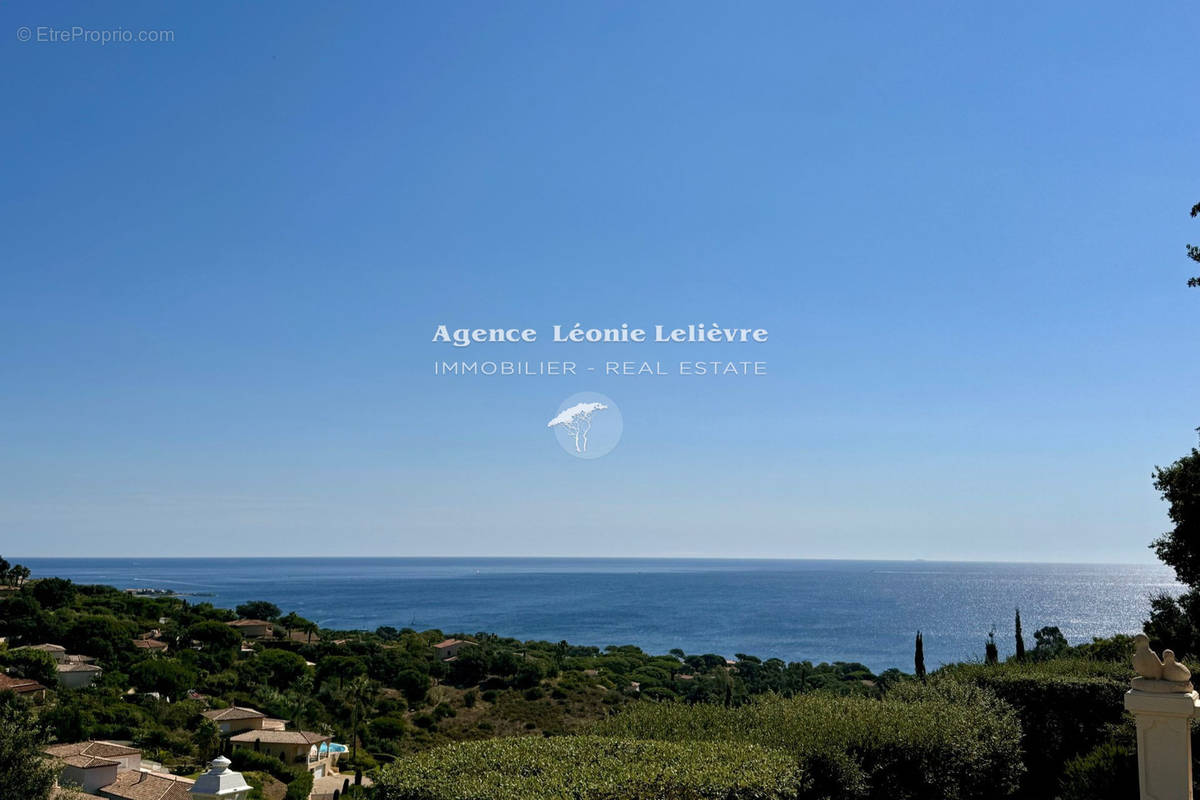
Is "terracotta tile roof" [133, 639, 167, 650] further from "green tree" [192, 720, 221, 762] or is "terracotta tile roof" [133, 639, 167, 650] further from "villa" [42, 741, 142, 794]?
"villa" [42, 741, 142, 794]

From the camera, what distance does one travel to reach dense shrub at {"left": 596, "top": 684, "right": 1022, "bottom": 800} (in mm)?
8758

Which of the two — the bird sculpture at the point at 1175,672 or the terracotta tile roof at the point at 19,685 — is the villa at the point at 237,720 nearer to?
the terracotta tile roof at the point at 19,685

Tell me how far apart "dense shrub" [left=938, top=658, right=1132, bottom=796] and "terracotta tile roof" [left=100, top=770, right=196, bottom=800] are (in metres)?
24.9

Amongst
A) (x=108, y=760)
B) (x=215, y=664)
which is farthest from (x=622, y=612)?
(x=108, y=760)

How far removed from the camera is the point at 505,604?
537 feet

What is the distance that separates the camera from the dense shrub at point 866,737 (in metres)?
8.76

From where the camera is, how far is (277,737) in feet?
127

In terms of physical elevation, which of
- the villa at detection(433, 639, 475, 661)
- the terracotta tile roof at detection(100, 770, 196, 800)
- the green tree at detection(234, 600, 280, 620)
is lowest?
the villa at detection(433, 639, 475, 661)

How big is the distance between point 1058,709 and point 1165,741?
8825mm

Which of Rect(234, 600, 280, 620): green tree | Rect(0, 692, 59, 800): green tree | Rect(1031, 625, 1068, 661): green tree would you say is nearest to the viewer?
Rect(0, 692, 59, 800): green tree

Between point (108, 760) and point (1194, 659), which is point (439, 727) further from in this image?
point (1194, 659)

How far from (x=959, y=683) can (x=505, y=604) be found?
157 metres

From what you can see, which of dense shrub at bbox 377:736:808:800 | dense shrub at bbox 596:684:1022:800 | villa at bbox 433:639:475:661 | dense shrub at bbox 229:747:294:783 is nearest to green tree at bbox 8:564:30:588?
villa at bbox 433:639:475:661

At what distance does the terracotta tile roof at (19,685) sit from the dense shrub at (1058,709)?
44.0 metres
